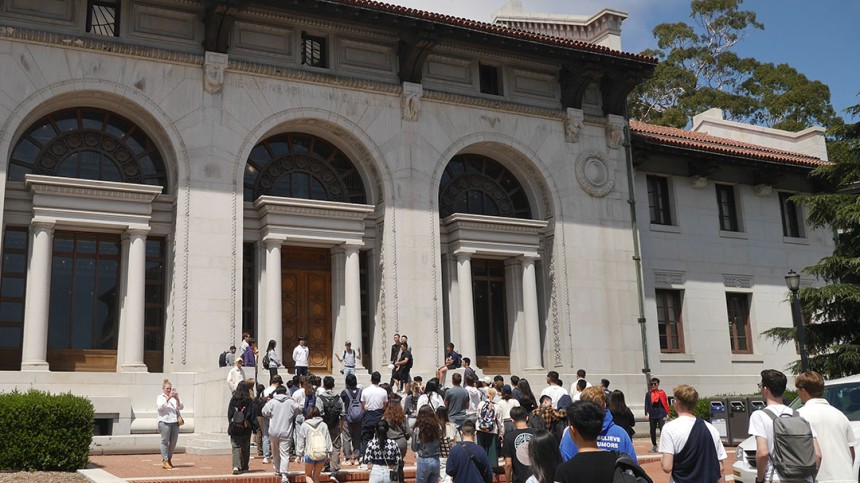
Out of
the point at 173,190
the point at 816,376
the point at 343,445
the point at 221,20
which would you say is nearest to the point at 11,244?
the point at 173,190

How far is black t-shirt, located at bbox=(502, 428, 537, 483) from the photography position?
33.3ft

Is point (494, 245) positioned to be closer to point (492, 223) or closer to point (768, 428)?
point (492, 223)

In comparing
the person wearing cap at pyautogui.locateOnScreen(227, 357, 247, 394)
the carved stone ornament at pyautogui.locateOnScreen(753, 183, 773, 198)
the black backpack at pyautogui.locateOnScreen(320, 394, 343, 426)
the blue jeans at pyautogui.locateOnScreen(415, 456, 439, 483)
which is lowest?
the blue jeans at pyautogui.locateOnScreen(415, 456, 439, 483)

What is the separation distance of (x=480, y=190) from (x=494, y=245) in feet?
7.26

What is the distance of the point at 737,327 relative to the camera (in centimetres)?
3175

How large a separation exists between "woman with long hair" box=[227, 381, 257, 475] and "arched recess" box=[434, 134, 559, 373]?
10.9m

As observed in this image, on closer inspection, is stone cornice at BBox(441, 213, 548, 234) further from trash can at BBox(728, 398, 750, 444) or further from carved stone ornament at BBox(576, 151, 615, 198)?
trash can at BBox(728, 398, 750, 444)

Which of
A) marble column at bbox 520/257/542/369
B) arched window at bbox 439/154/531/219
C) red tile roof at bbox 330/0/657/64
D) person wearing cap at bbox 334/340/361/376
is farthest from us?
arched window at bbox 439/154/531/219

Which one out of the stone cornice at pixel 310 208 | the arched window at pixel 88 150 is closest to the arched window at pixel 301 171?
the stone cornice at pixel 310 208

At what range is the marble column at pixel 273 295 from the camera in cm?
2277

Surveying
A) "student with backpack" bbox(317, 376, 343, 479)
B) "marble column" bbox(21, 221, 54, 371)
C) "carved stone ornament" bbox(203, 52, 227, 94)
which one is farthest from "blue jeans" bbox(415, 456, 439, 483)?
"carved stone ornament" bbox(203, 52, 227, 94)

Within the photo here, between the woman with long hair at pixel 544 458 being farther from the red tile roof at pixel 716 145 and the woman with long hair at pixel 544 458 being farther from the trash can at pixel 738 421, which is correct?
the red tile roof at pixel 716 145

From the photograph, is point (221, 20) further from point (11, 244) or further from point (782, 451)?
point (782, 451)

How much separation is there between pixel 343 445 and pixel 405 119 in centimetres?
1177
